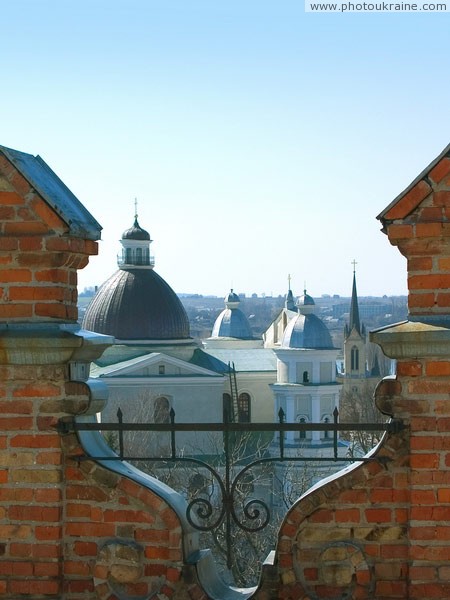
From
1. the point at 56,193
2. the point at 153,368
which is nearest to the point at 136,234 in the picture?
the point at 153,368

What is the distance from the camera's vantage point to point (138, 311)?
171ft

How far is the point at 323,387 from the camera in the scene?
54.2 metres

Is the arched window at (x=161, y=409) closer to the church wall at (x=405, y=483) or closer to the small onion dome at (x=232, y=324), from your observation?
the small onion dome at (x=232, y=324)

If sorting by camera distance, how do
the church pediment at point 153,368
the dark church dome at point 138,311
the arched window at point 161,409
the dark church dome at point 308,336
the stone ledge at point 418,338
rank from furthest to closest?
the dark church dome at point 308,336 → the dark church dome at point 138,311 → the church pediment at point 153,368 → the arched window at point 161,409 → the stone ledge at point 418,338

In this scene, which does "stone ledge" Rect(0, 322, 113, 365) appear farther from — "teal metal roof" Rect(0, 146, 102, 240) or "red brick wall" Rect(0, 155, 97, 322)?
"teal metal roof" Rect(0, 146, 102, 240)

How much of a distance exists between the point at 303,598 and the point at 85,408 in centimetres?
112

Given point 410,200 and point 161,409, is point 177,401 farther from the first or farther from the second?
point 410,200

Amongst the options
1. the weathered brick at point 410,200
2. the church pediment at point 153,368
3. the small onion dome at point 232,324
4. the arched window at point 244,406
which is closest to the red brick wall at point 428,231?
the weathered brick at point 410,200

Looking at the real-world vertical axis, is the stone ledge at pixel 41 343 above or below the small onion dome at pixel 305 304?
below

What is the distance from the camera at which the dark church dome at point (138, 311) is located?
52.3 m

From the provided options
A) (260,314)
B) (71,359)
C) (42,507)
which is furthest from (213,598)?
(260,314)

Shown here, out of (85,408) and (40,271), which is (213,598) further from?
(40,271)

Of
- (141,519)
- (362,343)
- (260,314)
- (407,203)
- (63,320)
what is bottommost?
(141,519)

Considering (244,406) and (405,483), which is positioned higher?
(244,406)
